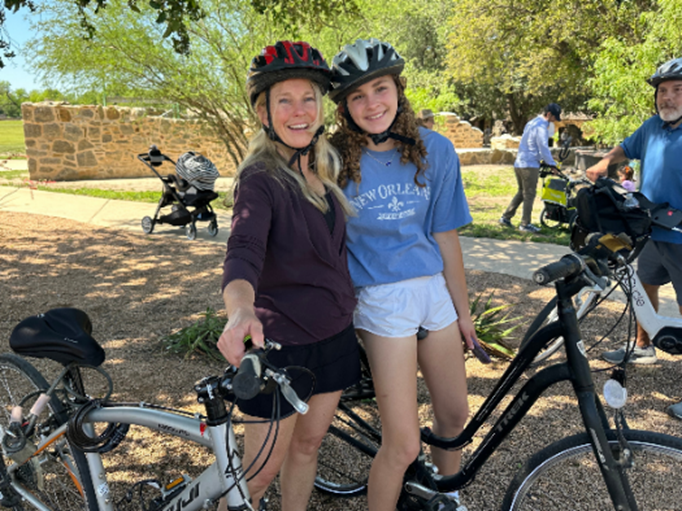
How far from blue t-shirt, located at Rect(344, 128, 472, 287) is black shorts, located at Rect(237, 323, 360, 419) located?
27 cm

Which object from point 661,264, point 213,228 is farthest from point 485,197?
point 661,264

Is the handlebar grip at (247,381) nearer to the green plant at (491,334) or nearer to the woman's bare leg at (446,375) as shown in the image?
the woman's bare leg at (446,375)

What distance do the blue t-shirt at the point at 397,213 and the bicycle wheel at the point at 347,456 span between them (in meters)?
0.72

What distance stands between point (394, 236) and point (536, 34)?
13625 millimetres

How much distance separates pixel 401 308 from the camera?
83.9 inches

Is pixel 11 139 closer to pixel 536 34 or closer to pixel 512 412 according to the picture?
pixel 536 34

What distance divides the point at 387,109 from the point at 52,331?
59.2 inches

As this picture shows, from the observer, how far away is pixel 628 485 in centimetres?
187

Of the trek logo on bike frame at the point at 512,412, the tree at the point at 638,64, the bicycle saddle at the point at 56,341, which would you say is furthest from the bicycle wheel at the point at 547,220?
the bicycle saddle at the point at 56,341

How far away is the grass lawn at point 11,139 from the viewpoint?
17938 millimetres

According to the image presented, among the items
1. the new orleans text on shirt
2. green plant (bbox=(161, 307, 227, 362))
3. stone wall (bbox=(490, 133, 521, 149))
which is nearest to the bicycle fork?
the new orleans text on shirt

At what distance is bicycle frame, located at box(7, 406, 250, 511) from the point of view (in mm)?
1799

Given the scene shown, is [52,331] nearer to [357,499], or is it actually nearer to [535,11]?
[357,499]

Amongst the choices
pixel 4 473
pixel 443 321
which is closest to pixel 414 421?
pixel 443 321
